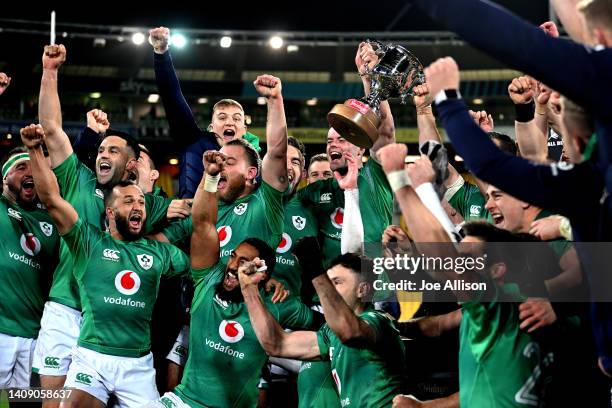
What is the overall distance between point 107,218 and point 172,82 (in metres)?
1.22

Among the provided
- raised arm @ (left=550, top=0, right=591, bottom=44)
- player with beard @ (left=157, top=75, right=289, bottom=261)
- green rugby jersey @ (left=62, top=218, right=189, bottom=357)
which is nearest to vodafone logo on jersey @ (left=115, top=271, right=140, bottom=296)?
green rugby jersey @ (left=62, top=218, right=189, bottom=357)

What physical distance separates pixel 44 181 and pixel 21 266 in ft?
4.71

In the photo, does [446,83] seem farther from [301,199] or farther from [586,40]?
[301,199]

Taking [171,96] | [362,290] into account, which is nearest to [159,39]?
[171,96]

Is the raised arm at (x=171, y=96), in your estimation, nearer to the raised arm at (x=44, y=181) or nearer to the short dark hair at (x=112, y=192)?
the short dark hair at (x=112, y=192)

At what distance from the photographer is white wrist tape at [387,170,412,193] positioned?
3.39 meters

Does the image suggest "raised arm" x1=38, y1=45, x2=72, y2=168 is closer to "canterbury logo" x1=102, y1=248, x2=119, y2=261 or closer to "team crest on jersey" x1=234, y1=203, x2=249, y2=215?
"canterbury logo" x1=102, y1=248, x2=119, y2=261

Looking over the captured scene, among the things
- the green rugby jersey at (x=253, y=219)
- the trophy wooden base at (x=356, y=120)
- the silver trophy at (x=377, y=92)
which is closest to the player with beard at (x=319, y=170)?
the green rugby jersey at (x=253, y=219)

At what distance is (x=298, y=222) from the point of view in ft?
21.1

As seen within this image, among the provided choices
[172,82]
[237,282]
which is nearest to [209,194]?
[237,282]

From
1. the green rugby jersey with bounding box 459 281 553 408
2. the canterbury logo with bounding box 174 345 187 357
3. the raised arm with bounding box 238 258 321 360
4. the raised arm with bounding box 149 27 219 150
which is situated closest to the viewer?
the green rugby jersey with bounding box 459 281 553 408

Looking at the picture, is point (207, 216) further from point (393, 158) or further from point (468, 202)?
point (393, 158)

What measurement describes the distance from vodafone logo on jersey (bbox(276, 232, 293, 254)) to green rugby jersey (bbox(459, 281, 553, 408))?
3.05m

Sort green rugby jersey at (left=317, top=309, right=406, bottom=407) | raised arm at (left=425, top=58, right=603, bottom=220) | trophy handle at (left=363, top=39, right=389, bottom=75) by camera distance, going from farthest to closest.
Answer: trophy handle at (left=363, top=39, right=389, bottom=75)
green rugby jersey at (left=317, top=309, right=406, bottom=407)
raised arm at (left=425, top=58, right=603, bottom=220)
